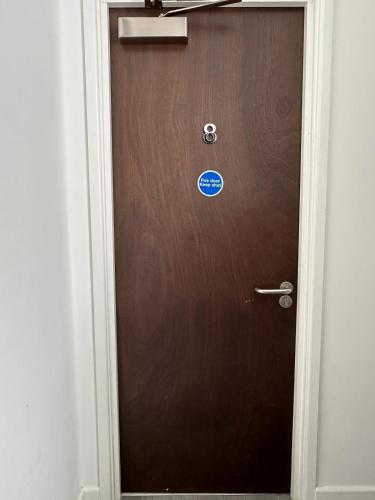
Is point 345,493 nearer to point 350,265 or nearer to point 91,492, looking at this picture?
point 350,265

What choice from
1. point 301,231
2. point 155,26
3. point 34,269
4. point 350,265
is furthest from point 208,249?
point 155,26

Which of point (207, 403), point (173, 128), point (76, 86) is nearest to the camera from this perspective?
point (76, 86)

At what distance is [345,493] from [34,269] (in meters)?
1.63

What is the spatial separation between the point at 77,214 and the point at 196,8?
0.92m

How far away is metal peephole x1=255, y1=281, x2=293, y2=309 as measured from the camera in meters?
1.90

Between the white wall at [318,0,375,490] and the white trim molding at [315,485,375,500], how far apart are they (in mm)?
23

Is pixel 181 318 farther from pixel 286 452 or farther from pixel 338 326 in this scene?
pixel 286 452

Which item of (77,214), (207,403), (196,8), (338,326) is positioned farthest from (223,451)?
(196,8)

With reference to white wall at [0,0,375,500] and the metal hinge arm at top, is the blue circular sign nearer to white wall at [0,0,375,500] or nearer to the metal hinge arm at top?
white wall at [0,0,375,500]

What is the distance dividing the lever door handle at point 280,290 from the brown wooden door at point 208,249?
1.1 inches

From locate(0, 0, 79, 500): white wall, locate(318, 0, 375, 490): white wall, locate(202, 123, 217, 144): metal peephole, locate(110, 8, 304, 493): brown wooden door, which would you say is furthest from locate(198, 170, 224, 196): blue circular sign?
locate(0, 0, 79, 500): white wall

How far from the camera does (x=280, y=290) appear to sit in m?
1.90

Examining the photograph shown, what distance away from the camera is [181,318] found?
6.35 feet

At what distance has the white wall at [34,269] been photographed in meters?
1.15
